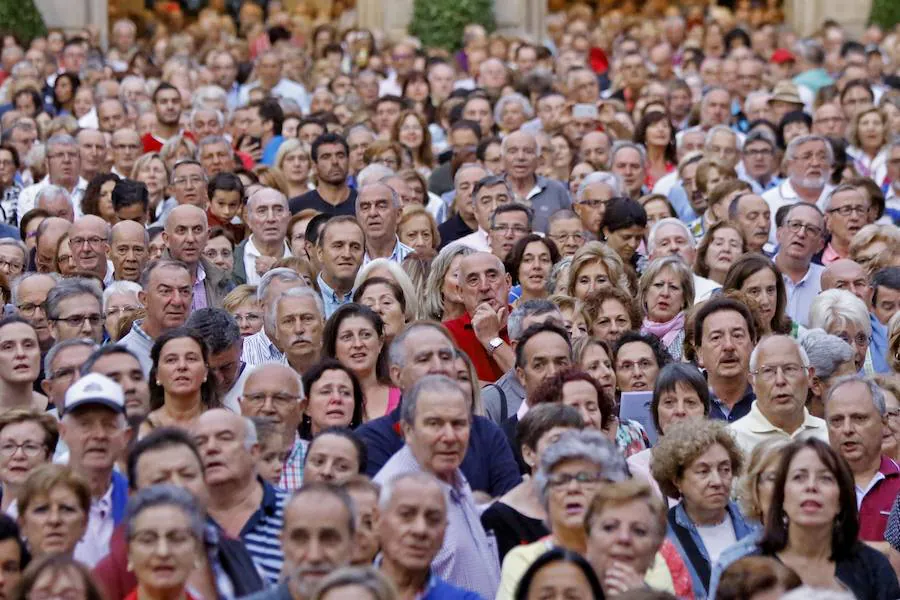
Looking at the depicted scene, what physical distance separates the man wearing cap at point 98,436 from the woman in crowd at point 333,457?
77 centimetres

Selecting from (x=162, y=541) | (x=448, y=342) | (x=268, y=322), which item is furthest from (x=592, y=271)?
(x=162, y=541)

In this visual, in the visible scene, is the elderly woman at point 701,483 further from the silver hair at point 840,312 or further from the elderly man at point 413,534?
the silver hair at point 840,312

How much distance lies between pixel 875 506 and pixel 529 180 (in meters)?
→ 6.75

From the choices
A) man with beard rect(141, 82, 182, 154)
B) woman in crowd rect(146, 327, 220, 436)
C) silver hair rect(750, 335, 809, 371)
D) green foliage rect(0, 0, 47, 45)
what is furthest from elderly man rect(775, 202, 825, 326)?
green foliage rect(0, 0, 47, 45)

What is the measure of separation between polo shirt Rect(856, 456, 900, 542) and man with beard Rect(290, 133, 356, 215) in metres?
6.38

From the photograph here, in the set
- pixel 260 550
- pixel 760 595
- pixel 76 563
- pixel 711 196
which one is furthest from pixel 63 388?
pixel 711 196

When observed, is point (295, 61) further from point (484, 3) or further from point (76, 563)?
point (76, 563)

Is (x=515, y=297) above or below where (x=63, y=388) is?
above

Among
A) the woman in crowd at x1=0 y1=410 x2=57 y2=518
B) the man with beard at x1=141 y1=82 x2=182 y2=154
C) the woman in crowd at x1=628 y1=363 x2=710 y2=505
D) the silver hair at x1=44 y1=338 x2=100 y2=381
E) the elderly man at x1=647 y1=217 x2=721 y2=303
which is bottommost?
the woman in crowd at x1=0 y1=410 x2=57 y2=518

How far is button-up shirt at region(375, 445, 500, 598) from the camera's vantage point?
9250mm

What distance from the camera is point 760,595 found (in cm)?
831

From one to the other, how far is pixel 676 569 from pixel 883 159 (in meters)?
9.94

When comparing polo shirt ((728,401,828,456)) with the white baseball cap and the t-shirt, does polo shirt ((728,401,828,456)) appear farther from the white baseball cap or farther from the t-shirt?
the t-shirt

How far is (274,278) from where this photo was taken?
1292 centimetres
